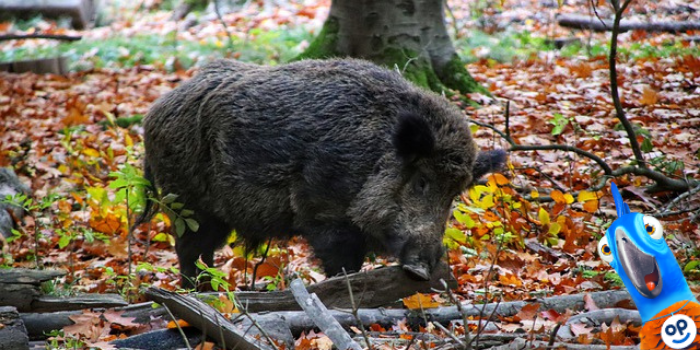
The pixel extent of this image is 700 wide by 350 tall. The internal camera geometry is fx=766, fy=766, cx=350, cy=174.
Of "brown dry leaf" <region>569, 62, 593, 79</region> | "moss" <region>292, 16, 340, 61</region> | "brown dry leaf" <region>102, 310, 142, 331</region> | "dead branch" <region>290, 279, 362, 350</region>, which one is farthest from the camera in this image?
"brown dry leaf" <region>569, 62, 593, 79</region>

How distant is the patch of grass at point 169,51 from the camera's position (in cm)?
1407

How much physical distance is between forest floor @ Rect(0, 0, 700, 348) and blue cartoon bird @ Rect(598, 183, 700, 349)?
0.64 m

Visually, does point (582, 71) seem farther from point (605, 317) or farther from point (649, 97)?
point (605, 317)

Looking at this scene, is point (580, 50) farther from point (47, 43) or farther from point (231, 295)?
point (47, 43)

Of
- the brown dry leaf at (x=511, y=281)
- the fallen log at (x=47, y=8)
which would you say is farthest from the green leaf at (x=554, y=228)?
the fallen log at (x=47, y=8)

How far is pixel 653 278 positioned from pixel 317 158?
3.27m

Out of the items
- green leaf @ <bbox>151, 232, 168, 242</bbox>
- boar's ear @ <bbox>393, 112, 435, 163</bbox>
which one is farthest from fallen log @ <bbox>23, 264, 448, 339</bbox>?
green leaf @ <bbox>151, 232, 168, 242</bbox>

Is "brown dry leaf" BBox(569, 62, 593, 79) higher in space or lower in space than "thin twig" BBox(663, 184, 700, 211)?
higher

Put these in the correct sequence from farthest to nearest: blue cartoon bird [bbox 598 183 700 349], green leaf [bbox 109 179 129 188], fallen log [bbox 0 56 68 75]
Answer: fallen log [bbox 0 56 68 75] < green leaf [bbox 109 179 129 188] < blue cartoon bird [bbox 598 183 700 349]

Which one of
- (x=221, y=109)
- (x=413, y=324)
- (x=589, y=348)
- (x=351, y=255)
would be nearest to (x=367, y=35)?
(x=221, y=109)

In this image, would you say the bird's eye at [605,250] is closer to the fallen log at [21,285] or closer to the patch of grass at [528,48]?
the fallen log at [21,285]

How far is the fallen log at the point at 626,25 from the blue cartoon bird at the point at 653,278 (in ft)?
36.1

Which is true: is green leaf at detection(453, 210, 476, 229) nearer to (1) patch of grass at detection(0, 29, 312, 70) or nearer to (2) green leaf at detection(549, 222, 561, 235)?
(2) green leaf at detection(549, 222, 561, 235)

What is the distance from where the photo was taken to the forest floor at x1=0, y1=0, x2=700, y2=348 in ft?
18.3
